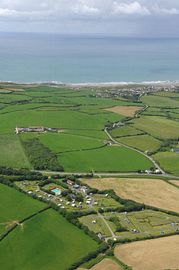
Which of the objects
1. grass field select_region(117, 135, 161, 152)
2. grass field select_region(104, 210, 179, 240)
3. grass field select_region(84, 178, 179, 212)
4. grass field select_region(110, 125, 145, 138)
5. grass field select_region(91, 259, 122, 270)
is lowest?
grass field select_region(91, 259, 122, 270)

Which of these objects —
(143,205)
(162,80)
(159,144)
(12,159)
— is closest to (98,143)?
(159,144)

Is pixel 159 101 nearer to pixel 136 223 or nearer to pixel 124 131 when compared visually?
pixel 124 131

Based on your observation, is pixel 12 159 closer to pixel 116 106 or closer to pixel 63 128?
pixel 63 128

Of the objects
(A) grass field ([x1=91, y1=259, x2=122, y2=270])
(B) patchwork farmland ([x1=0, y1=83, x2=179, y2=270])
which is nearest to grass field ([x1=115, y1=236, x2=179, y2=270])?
(B) patchwork farmland ([x1=0, y1=83, x2=179, y2=270])

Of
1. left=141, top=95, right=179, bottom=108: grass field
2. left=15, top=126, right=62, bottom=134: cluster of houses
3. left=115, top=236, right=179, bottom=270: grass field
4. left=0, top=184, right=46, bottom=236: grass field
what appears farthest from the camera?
left=141, top=95, right=179, bottom=108: grass field

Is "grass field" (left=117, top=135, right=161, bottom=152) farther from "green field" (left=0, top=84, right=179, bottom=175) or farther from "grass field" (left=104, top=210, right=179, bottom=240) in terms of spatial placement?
"grass field" (left=104, top=210, right=179, bottom=240)

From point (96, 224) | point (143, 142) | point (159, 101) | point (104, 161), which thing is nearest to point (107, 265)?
point (96, 224)

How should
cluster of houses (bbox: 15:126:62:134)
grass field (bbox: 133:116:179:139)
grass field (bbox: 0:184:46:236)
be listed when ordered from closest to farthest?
grass field (bbox: 0:184:46:236)
cluster of houses (bbox: 15:126:62:134)
grass field (bbox: 133:116:179:139)
